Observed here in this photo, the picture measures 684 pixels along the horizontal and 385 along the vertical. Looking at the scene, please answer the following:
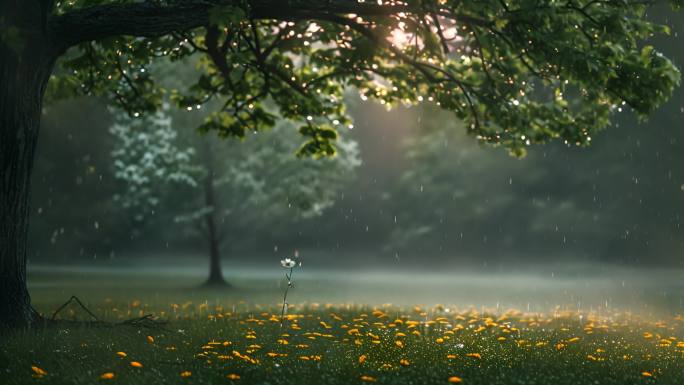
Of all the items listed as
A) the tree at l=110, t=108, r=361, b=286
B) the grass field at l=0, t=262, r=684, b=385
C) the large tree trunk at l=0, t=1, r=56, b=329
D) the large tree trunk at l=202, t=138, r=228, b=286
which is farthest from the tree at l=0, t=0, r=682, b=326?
the large tree trunk at l=202, t=138, r=228, b=286

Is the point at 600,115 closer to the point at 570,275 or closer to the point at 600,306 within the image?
the point at 600,306

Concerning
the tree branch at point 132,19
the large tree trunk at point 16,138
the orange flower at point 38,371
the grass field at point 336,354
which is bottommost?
the orange flower at point 38,371

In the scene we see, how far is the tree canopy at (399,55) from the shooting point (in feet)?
35.5

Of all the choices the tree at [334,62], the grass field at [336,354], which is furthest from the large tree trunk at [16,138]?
the grass field at [336,354]

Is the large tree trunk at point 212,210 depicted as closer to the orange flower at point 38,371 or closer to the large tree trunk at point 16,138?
the large tree trunk at point 16,138

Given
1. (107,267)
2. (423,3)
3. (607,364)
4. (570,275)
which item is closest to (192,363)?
(607,364)

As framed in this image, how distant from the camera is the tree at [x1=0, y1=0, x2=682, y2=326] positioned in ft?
34.9

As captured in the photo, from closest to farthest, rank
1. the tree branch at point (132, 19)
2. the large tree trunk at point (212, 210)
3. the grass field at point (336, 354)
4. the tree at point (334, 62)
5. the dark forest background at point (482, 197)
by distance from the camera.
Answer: the grass field at point (336, 354) → the tree branch at point (132, 19) → the tree at point (334, 62) → the large tree trunk at point (212, 210) → the dark forest background at point (482, 197)

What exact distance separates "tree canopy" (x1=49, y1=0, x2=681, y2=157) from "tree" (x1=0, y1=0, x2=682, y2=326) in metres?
0.03

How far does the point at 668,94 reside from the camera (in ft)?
38.8

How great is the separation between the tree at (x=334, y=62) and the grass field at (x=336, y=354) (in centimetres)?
233

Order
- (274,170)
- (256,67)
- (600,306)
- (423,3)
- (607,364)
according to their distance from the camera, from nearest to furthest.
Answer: (607,364)
(423,3)
(256,67)
(600,306)
(274,170)

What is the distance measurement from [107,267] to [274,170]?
23327mm

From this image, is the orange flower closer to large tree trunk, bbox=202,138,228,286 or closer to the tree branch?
the tree branch
